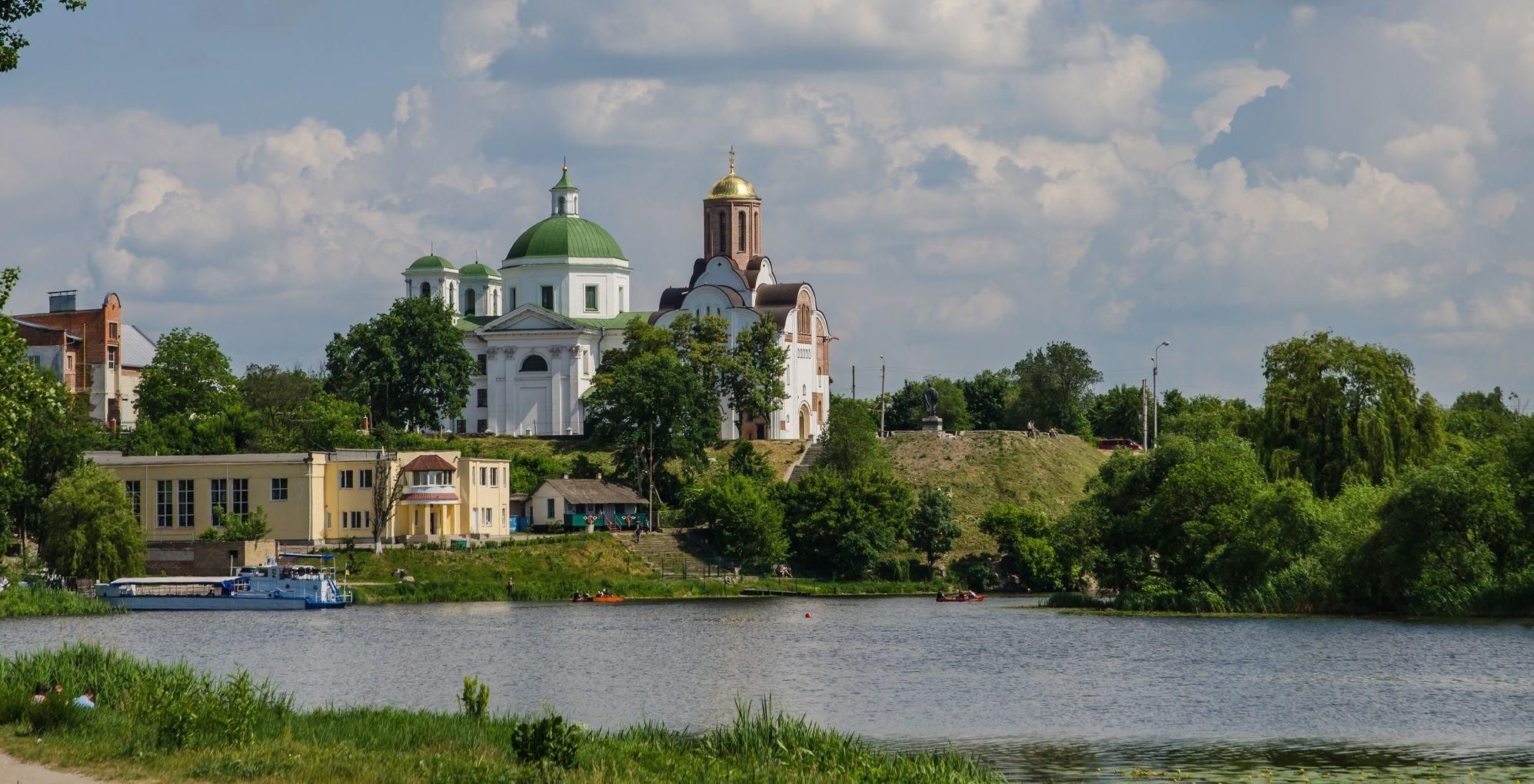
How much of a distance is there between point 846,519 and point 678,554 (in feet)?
24.0

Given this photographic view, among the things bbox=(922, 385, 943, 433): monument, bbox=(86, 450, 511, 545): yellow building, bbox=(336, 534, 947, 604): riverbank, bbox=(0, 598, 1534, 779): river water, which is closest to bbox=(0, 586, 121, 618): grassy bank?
bbox=(0, 598, 1534, 779): river water

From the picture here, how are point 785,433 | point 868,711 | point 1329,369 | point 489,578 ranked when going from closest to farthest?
point 868,711 < point 1329,369 < point 489,578 < point 785,433

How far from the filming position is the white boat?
2554 inches

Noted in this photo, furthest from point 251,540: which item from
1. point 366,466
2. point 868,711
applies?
point 868,711

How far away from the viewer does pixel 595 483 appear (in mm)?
89562

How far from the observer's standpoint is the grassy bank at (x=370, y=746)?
22.5m

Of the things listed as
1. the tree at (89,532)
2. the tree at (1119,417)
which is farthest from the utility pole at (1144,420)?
the tree at (89,532)

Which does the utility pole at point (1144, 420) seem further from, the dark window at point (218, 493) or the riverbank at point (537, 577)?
the dark window at point (218, 493)

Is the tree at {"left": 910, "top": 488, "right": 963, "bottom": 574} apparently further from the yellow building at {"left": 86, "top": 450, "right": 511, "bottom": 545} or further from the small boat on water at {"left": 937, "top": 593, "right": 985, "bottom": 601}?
the yellow building at {"left": 86, "top": 450, "right": 511, "bottom": 545}

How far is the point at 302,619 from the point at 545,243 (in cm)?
5598

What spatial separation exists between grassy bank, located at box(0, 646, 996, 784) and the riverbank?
136 ft

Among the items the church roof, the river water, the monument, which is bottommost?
the river water

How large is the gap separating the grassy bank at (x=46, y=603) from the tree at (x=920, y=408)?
76.4 metres

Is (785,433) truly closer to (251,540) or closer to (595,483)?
(595,483)
